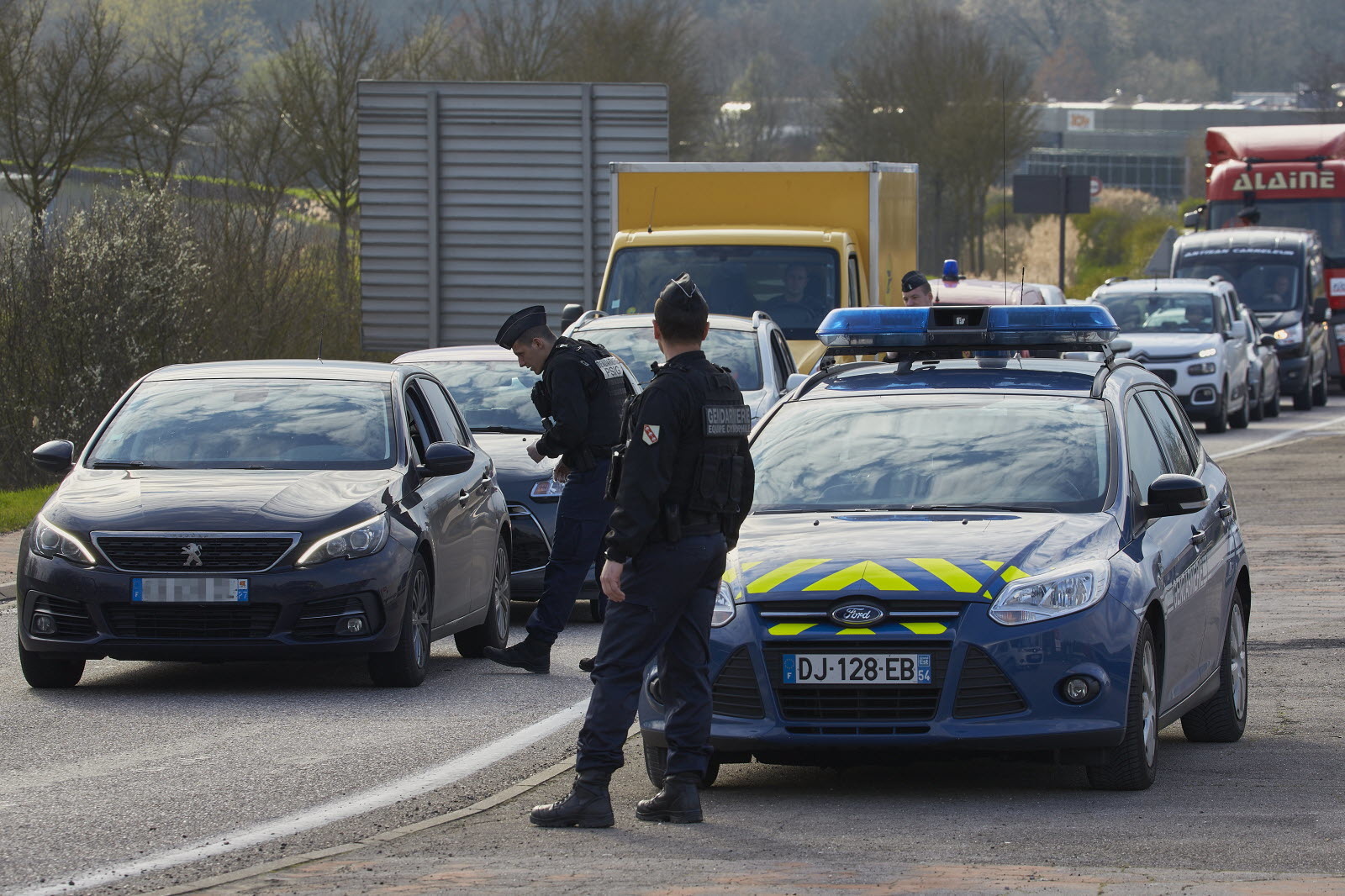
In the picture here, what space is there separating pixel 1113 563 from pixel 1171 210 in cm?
8887

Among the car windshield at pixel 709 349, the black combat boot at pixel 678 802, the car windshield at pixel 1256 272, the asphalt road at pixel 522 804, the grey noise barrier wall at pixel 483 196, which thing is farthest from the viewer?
the car windshield at pixel 1256 272

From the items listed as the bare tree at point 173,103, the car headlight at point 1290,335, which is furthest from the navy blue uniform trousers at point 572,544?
the car headlight at point 1290,335

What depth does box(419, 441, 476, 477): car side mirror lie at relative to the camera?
10398 millimetres

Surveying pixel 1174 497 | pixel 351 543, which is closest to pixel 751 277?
pixel 351 543

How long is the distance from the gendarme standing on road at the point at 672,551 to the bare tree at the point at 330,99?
3377 cm

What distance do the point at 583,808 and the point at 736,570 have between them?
103 centimetres

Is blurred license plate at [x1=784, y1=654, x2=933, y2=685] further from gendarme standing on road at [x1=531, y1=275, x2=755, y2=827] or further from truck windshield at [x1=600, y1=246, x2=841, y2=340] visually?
truck windshield at [x1=600, y1=246, x2=841, y2=340]

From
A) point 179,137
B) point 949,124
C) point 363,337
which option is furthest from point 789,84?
point 363,337

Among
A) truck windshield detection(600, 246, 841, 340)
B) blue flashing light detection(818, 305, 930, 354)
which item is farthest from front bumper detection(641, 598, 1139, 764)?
truck windshield detection(600, 246, 841, 340)

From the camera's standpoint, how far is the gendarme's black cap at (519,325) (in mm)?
10281

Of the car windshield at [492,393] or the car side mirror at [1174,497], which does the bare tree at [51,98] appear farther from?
the car side mirror at [1174,497]

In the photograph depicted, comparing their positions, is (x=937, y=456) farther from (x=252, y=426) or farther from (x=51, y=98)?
(x=51, y=98)

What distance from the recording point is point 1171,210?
93250 millimetres

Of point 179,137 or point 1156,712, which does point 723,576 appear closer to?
point 1156,712
